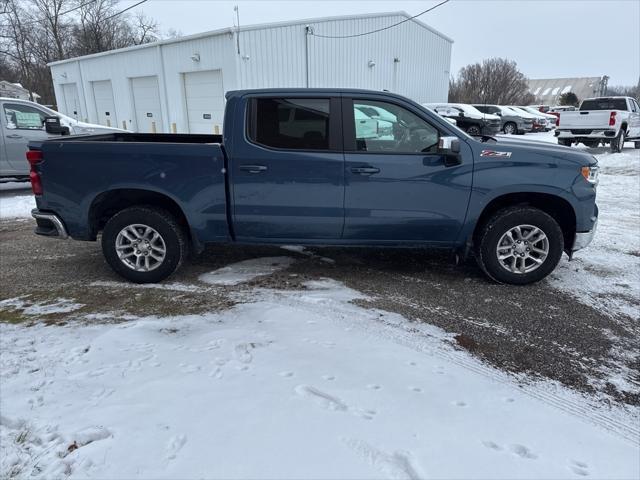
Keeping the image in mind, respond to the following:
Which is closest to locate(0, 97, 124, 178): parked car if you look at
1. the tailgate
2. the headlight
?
the headlight

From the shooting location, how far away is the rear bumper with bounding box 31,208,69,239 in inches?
185

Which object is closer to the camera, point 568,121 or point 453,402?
point 453,402

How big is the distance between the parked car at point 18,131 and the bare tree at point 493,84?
46243mm

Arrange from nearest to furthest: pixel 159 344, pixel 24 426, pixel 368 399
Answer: pixel 24 426
pixel 368 399
pixel 159 344

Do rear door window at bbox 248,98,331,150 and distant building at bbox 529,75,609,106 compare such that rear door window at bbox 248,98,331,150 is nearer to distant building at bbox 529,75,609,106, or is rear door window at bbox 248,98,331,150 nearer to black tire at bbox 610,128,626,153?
black tire at bbox 610,128,626,153

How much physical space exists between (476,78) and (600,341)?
→ 2173 inches

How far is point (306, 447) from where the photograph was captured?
7.84ft

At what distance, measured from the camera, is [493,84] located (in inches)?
2056

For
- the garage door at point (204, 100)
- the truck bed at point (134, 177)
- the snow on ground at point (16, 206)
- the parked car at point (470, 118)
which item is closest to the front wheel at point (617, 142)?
the parked car at point (470, 118)

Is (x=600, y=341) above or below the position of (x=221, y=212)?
below

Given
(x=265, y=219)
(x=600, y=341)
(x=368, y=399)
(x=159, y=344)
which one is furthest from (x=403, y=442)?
(x=265, y=219)

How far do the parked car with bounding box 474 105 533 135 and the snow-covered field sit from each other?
22522 mm

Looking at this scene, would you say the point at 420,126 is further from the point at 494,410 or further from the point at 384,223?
the point at 494,410

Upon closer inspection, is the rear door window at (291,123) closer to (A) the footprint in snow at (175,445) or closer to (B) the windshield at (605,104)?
(A) the footprint in snow at (175,445)
